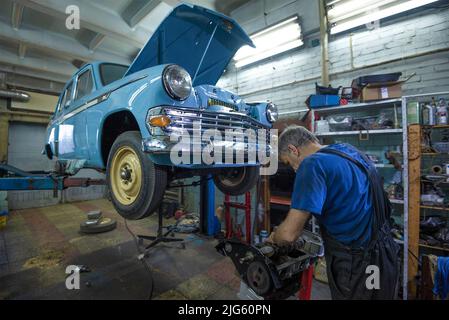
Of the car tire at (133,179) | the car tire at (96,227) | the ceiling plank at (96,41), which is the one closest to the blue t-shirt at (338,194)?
the car tire at (133,179)

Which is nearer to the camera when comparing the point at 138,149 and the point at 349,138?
the point at 138,149

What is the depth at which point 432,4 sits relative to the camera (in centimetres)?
290

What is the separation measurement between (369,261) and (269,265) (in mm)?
636

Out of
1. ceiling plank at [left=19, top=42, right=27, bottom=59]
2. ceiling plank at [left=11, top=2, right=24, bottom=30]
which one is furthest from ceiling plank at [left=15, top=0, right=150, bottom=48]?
ceiling plank at [left=19, top=42, right=27, bottom=59]

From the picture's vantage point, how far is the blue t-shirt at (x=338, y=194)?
1196 mm

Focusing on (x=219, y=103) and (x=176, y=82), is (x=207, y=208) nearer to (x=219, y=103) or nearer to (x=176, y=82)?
(x=219, y=103)

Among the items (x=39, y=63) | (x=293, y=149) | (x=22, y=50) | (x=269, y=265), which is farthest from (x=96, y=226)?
(x=39, y=63)

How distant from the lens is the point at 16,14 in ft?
11.9

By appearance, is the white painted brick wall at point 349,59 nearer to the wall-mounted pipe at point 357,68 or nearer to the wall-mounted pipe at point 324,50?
the wall-mounted pipe at point 357,68

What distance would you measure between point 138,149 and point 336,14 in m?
3.71

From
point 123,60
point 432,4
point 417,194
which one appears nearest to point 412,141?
point 417,194

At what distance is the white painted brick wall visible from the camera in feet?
9.64

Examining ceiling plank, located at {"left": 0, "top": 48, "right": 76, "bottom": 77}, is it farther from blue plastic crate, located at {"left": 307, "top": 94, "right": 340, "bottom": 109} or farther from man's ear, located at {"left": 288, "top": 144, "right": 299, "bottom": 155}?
man's ear, located at {"left": 288, "top": 144, "right": 299, "bottom": 155}
